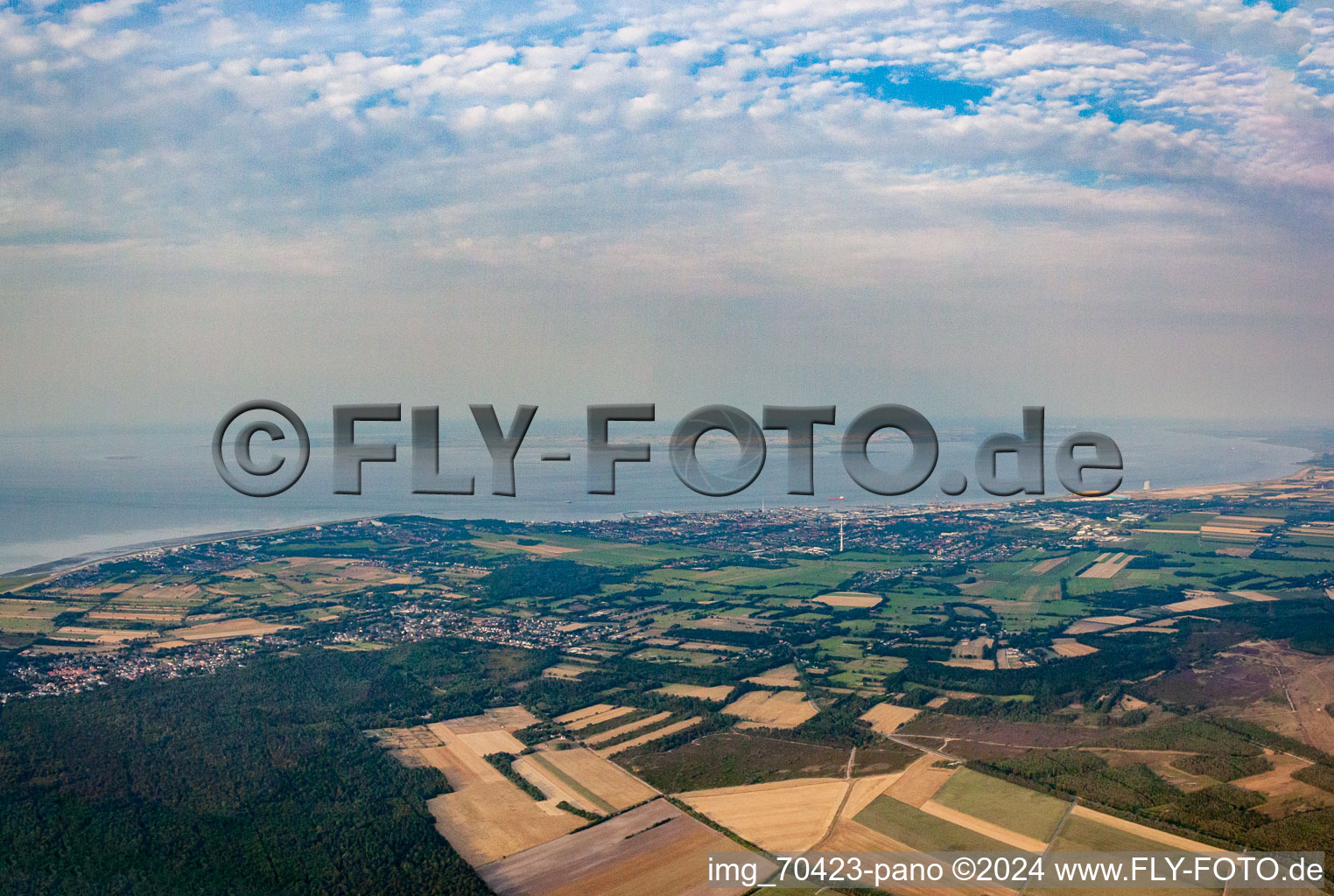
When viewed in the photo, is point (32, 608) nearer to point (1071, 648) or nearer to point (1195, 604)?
point (1071, 648)

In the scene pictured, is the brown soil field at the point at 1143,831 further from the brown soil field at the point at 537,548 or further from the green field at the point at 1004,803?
the brown soil field at the point at 537,548

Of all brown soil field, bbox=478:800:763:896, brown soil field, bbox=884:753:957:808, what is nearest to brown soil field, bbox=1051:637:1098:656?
brown soil field, bbox=884:753:957:808

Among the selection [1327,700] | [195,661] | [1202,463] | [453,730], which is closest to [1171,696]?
[1327,700]

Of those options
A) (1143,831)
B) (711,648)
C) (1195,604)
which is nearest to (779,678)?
(711,648)

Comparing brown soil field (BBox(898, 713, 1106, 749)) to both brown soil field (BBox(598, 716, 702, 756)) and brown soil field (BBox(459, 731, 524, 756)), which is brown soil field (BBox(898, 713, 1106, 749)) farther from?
brown soil field (BBox(459, 731, 524, 756))

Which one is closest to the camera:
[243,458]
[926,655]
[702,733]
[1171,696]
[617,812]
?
[243,458]

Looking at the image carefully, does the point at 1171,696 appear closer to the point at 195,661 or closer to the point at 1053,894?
the point at 1053,894

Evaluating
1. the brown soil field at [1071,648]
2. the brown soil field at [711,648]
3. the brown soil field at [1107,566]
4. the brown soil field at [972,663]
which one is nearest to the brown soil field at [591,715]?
the brown soil field at [711,648]
